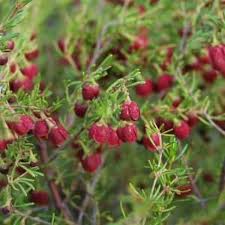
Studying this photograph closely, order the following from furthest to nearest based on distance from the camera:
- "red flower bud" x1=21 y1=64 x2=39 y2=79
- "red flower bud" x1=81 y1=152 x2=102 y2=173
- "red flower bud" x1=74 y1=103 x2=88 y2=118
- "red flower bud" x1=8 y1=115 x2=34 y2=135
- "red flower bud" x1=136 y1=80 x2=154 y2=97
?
1. "red flower bud" x1=136 y1=80 x2=154 y2=97
2. "red flower bud" x1=21 y1=64 x2=39 y2=79
3. "red flower bud" x1=81 y1=152 x2=102 y2=173
4. "red flower bud" x1=74 y1=103 x2=88 y2=118
5. "red flower bud" x1=8 y1=115 x2=34 y2=135

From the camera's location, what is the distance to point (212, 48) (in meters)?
1.57

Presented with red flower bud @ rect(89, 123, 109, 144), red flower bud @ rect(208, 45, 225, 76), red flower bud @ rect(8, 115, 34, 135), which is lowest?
red flower bud @ rect(208, 45, 225, 76)

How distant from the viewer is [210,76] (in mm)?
2062

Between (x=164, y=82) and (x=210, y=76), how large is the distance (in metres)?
0.19

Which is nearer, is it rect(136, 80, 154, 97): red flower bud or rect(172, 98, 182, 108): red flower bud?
rect(172, 98, 182, 108): red flower bud

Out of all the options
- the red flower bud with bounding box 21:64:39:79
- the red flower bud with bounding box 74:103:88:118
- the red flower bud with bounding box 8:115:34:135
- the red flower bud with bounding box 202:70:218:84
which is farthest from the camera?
the red flower bud with bounding box 202:70:218:84

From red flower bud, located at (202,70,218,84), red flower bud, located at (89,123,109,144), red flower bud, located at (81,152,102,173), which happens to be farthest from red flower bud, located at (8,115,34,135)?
red flower bud, located at (202,70,218,84)

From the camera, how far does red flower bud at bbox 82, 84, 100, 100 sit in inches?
56.7

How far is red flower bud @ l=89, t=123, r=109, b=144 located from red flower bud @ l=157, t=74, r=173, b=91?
0.61 meters

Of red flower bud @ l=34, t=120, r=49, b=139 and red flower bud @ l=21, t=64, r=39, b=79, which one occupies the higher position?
red flower bud @ l=34, t=120, r=49, b=139

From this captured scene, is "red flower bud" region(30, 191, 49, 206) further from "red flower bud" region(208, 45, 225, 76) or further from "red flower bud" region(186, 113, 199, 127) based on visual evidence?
"red flower bud" region(208, 45, 225, 76)

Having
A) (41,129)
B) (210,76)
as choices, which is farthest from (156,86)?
(41,129)

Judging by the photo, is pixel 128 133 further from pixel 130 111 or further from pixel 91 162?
pixel 91 162

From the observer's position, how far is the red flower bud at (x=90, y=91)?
1.44m
